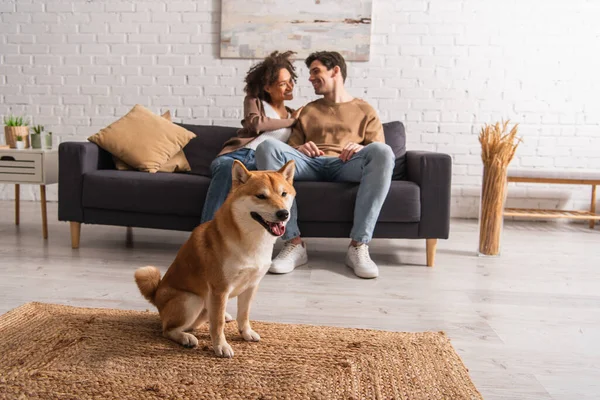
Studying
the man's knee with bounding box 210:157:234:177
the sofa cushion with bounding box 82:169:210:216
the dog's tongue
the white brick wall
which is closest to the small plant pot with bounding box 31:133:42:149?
the sofa cushion with bounding box 82:169:210:216

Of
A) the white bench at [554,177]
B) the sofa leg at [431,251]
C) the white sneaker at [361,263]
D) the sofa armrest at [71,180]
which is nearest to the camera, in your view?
the white sneaker at [361,263]

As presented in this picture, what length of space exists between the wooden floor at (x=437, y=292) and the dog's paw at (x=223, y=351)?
371mm

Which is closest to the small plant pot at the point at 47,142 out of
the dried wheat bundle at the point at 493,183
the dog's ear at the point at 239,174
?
the dog's ear at the point at 239,174

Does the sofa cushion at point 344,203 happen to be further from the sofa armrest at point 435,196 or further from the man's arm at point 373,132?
the man's arm at point 373,132

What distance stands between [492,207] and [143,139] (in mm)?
1999

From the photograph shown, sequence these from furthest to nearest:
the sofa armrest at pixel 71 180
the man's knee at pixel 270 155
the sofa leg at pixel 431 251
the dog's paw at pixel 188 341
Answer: the sofa armrest at pixel 71 180, the sofa leg at pixel 431 251, the man's knee at pixel 270 155, the dog's paw at pixel 188 341

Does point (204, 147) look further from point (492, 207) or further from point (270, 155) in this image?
point (492, 207)

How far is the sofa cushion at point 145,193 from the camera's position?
2.61 metres

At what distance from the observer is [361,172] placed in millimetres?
2473

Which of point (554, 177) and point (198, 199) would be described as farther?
point (554, 177)

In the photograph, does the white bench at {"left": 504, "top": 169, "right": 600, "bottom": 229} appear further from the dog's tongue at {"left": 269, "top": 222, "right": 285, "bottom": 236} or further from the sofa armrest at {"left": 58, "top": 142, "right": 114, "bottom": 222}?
the sofa armrest at {"left": 58, "top": 142, "right": 114, "bottom": 222}

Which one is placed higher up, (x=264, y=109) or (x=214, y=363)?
(x=264, y=109)

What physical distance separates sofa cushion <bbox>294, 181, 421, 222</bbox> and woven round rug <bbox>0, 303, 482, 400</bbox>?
3.01ft

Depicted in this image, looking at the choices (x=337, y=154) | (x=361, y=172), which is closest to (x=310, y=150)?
(x=337, y=154)
